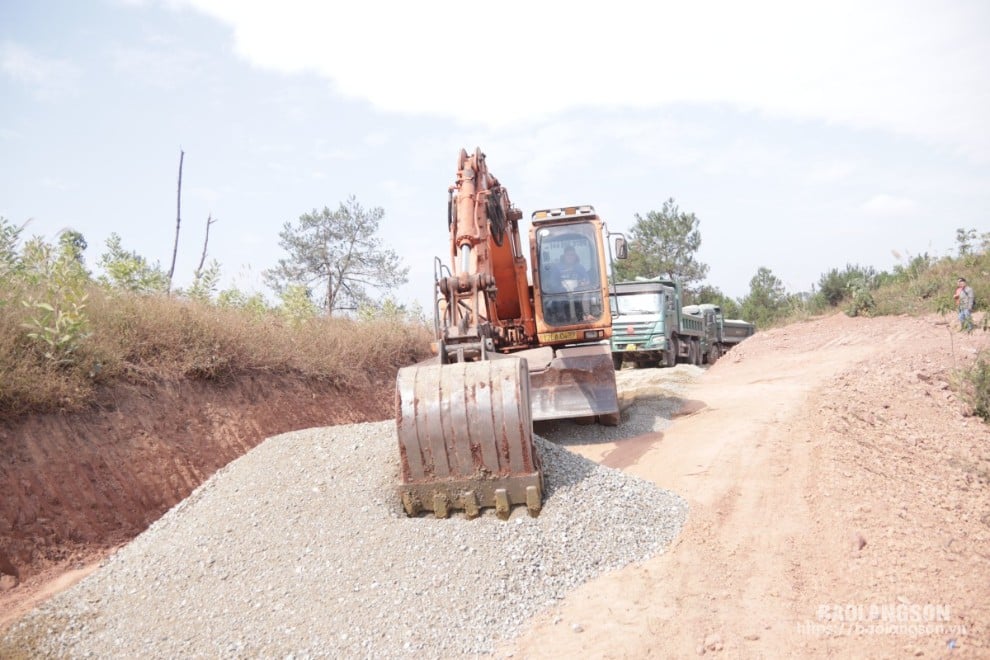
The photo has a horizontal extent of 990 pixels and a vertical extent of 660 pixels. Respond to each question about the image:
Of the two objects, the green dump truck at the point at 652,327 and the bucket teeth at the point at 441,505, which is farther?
the green dump truck at the point at 652,327

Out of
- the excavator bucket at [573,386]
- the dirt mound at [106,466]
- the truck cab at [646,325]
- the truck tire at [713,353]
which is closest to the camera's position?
the dirt mound at [106,466]

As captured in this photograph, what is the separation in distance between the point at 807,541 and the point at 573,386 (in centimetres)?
375

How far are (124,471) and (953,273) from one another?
19.3m

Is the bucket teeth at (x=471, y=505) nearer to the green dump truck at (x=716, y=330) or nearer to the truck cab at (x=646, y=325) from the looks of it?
the truck cab at (x=646, y=325)

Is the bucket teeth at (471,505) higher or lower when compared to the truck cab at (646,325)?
lower

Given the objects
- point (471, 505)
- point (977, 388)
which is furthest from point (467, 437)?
point (977, 388)

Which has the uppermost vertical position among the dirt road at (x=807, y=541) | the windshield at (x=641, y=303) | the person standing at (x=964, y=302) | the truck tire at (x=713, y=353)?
the windshield at (x=641, y=303)

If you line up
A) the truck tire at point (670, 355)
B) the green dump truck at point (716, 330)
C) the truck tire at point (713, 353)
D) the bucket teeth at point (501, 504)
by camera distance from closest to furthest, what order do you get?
the bucket teeth at point (501, 504)
the truck tire at point (670, 355)
the green dump truck at point (716, 330)
the truck tire at point (713, 353)

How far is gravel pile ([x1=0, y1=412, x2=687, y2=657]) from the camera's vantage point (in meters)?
3.99

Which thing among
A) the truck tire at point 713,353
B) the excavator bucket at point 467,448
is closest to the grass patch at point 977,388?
the excavator bucket at point 467,448

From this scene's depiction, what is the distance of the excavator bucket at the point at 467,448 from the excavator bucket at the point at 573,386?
10.4ft

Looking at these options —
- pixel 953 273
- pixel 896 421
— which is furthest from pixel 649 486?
pixel 953 273

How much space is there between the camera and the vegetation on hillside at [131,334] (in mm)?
6574

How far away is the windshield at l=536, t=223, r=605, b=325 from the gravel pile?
3559 mm
